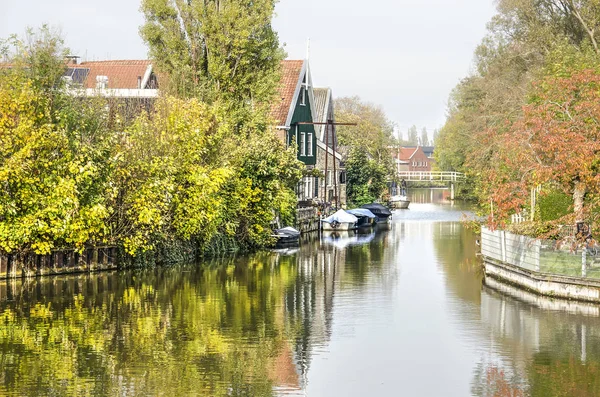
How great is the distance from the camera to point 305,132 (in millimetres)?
67250

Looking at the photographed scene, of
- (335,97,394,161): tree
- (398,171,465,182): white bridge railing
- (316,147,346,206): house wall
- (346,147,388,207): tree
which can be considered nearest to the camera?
(316,147,346,206): house wall

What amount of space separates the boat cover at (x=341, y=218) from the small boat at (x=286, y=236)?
11.7 metres

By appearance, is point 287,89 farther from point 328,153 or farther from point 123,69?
point 123,69

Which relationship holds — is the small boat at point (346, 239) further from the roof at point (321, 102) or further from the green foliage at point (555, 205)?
the green foliage at point (555, 205)

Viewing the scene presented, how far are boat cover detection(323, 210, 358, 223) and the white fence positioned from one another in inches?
965

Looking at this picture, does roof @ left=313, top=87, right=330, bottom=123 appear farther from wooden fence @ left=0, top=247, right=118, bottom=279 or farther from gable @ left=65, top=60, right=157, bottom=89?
wooden fence @ left=0, top=247, right=118, bottom=279

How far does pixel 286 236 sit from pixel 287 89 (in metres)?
18.1

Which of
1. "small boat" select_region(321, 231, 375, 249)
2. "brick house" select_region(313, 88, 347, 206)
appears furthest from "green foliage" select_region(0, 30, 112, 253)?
"brick house" select_region(313, 88, 347, 206)

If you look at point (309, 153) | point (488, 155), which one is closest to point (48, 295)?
point (488, 155)

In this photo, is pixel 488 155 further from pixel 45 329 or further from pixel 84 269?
pixel 45 329

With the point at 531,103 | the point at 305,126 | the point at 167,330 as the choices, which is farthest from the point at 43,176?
the point at 305,126

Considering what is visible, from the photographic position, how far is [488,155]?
59.2 meters

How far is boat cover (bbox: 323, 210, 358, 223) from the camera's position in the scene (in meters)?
61.6

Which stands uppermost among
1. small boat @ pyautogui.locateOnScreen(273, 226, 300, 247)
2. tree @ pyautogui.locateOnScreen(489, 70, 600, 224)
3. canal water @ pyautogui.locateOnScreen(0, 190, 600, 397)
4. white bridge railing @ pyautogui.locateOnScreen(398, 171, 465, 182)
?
white bridge railing @ pyautogui.locateOnScreen(398, 171, 465, 182)
